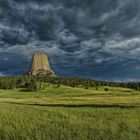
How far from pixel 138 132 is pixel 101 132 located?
57.1 inches

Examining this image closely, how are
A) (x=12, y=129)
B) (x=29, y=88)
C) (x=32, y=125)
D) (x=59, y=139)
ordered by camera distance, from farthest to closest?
(x=29, y=88)
(x=32, y=125)
(x=12, y=129)
(x=59, y=139)

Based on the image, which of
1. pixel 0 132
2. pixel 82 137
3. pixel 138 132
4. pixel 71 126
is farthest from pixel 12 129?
pixel 138 132

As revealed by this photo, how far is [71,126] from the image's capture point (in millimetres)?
11766

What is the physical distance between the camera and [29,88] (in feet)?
643

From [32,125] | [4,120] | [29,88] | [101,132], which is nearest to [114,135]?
[101,132]

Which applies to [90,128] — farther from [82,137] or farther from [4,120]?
[4,120]

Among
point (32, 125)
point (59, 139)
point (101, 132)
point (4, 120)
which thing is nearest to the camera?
point (59, 139)

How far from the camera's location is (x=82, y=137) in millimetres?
9438

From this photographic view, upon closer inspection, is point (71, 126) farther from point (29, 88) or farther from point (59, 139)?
point (29, 88)

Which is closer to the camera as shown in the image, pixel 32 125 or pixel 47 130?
pixel 47 130

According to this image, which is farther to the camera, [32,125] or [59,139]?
[32,125]

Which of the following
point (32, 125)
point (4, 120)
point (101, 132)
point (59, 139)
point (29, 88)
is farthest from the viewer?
point (29, 88)

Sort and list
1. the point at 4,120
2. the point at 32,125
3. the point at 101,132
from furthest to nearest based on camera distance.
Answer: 1. the point at 4,120
2. the point at 32,125
3. the point at 101,132

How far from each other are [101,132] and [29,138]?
2.61 meters
